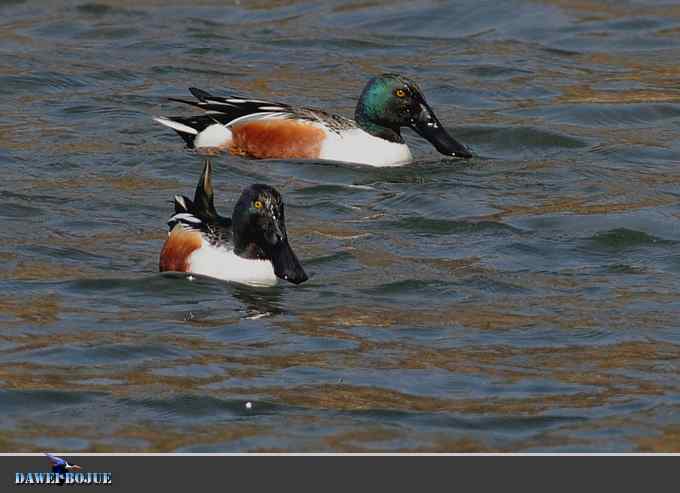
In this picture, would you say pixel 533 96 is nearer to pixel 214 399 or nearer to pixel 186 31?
pixel 186 31

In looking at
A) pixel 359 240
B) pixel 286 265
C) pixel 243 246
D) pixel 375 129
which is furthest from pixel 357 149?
pixel 286 265

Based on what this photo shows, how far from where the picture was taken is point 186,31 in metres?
17.6

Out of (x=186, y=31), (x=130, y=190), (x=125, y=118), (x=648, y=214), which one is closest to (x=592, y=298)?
(x=648, y=214)

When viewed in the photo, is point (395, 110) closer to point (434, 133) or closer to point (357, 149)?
point (434, 133)

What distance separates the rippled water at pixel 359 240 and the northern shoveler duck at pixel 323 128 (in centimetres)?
18

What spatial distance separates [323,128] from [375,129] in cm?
43

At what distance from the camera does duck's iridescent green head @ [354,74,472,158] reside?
13.3m

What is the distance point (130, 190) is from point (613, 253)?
3281mm

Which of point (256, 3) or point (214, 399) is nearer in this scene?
point (214, 399)
